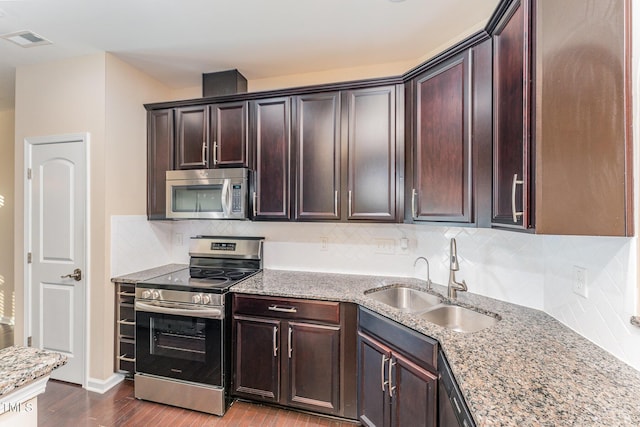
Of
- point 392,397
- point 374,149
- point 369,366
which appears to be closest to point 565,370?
point 392,397

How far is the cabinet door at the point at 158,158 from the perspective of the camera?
8.78 ft

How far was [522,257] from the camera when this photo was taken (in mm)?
1742

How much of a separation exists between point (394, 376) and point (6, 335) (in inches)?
176

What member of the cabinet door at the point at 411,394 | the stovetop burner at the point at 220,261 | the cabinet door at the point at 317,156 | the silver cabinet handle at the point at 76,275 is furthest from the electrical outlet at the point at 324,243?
the silver cabinet handle at the point at 76,275

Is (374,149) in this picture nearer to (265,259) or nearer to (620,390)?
(265,259)

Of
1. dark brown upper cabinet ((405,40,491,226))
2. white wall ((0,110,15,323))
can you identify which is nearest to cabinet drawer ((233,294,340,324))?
dark brown upper cabinet ((405,40,491,226))

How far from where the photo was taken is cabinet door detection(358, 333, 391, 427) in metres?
1.67

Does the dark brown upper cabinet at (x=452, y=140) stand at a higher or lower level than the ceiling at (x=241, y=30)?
lower

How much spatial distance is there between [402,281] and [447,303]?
53 cm

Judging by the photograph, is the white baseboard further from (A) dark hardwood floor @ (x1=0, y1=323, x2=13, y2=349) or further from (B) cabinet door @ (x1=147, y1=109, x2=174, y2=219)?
(A) dark hardwood floor @ (x1=0, y1=323, x2=13, y2=349)

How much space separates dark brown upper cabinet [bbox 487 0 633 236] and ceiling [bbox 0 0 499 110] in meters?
0.98

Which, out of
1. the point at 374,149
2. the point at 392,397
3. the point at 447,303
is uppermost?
the point at 374,149

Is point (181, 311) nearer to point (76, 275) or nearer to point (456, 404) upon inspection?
point (76, 275)

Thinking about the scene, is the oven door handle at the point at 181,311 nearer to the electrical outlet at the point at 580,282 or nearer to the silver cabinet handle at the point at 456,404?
the silver cabinet handle at the point at 456,404
